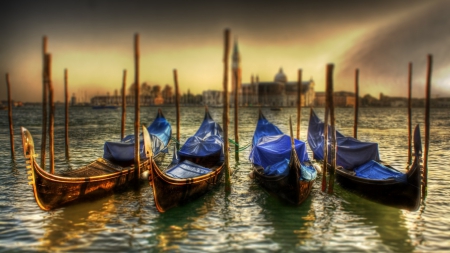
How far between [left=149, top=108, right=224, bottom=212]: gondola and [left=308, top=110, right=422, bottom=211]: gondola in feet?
11.1

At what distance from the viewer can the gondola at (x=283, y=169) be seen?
7.88 metres

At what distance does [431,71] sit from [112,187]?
8268 mm

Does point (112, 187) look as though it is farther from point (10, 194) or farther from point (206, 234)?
point (206, 234)

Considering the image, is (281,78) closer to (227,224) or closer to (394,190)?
(394,190)

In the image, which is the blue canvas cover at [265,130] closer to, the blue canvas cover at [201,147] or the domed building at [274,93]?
the blue canvas cover at [201,147]

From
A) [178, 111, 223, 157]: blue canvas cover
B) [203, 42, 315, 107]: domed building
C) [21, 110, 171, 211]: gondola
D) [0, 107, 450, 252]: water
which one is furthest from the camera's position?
[203, 42, 315, 107]: domed building

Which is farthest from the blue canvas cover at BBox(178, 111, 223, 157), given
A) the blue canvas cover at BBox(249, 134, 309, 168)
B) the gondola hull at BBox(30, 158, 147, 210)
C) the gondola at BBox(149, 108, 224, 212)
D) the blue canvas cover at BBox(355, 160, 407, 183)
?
the blue canvas cover at BBox(355, 160, 407, 183)

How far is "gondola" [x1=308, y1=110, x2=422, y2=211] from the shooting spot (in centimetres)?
718

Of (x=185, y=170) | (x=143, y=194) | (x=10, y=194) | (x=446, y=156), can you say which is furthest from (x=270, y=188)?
(x=446, y=156)

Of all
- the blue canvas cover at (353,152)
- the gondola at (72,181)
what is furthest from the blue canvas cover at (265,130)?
the gondola at (72,181)

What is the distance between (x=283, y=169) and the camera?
28.9 feet

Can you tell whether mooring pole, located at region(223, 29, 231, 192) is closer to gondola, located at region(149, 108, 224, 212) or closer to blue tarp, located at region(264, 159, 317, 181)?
gondola, located at region(149, 108, 224, 212)

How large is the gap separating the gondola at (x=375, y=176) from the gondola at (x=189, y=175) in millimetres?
3371

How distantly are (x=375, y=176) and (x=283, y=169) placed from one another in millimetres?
2091
